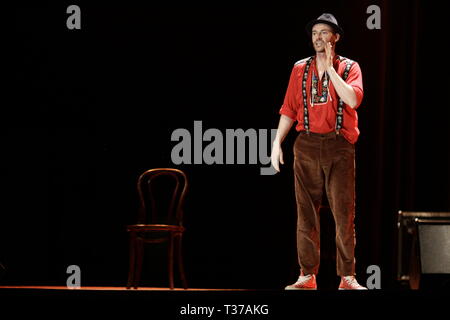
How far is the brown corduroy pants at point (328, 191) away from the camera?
151 inches

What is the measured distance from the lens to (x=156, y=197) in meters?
5.96

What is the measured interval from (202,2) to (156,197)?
1.58 m

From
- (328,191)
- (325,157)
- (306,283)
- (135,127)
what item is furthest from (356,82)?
(135,127)

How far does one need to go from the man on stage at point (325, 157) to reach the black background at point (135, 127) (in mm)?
1871

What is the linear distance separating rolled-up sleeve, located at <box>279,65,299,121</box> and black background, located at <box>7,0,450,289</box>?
169 cm

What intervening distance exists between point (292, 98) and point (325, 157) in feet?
1.35

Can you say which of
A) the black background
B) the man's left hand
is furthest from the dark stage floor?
the black background

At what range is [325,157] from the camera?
3861 millimetres

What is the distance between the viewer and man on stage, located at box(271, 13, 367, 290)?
3.84 m
